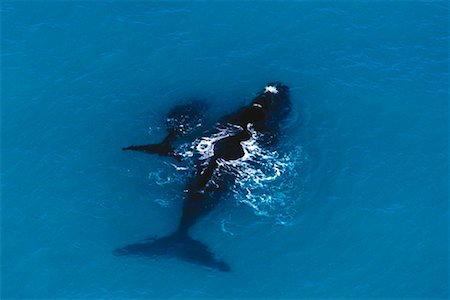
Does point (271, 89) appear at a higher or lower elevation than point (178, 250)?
higher

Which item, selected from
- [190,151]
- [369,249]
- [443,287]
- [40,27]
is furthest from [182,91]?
[443,287]

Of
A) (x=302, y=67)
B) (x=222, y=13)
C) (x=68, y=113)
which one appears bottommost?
(x=68, y=113)

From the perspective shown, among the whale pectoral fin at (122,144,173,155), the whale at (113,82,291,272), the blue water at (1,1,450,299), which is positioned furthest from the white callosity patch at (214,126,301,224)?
the whale pectoral fin at (122,144,173,155)

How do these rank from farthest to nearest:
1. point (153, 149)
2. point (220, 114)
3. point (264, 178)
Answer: point (220, 114) < point (153, 149) < point (264, 178)

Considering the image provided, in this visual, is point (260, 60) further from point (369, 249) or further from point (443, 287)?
point (443, 287)

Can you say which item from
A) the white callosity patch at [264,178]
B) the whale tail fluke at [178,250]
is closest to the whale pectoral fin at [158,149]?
the white callosity patch at [264,178]

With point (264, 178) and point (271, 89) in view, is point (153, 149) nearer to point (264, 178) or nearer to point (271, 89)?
point (264, 178)

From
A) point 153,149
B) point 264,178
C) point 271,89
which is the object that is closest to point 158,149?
point 153,149
